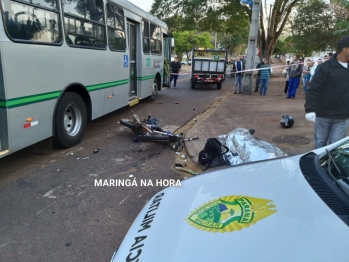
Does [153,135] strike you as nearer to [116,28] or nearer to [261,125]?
[261,125]

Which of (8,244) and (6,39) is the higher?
(6,39)

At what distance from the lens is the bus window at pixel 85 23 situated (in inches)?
219

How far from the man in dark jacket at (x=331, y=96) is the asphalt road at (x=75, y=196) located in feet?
6.81

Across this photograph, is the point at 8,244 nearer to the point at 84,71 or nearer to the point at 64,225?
the point at 64,225

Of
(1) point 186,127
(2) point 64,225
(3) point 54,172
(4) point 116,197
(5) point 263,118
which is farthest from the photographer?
(5) point 263,118

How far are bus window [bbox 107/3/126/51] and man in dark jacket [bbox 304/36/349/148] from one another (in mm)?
4951

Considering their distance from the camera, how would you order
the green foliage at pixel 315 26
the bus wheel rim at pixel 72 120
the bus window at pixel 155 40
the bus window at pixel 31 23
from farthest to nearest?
the green foliage at pixel 315 26, the bus window at pixel 155 40, the bus wheel rim at pixel 72 120, the bus window at pixel 31 23

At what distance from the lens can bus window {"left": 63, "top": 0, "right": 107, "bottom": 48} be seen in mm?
5562

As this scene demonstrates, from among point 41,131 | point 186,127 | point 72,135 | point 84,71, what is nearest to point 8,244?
point 41,131

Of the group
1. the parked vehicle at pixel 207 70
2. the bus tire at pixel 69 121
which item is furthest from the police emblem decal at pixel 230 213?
the parked vehicle at pixel 207 70

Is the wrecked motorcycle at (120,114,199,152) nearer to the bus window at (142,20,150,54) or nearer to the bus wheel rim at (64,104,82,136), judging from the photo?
the bus wheel rim at (64,104,82,136)

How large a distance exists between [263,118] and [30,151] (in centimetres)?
590

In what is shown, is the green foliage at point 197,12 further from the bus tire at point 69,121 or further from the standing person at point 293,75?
the bus tire at point 69,121

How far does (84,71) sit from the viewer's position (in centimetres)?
614
